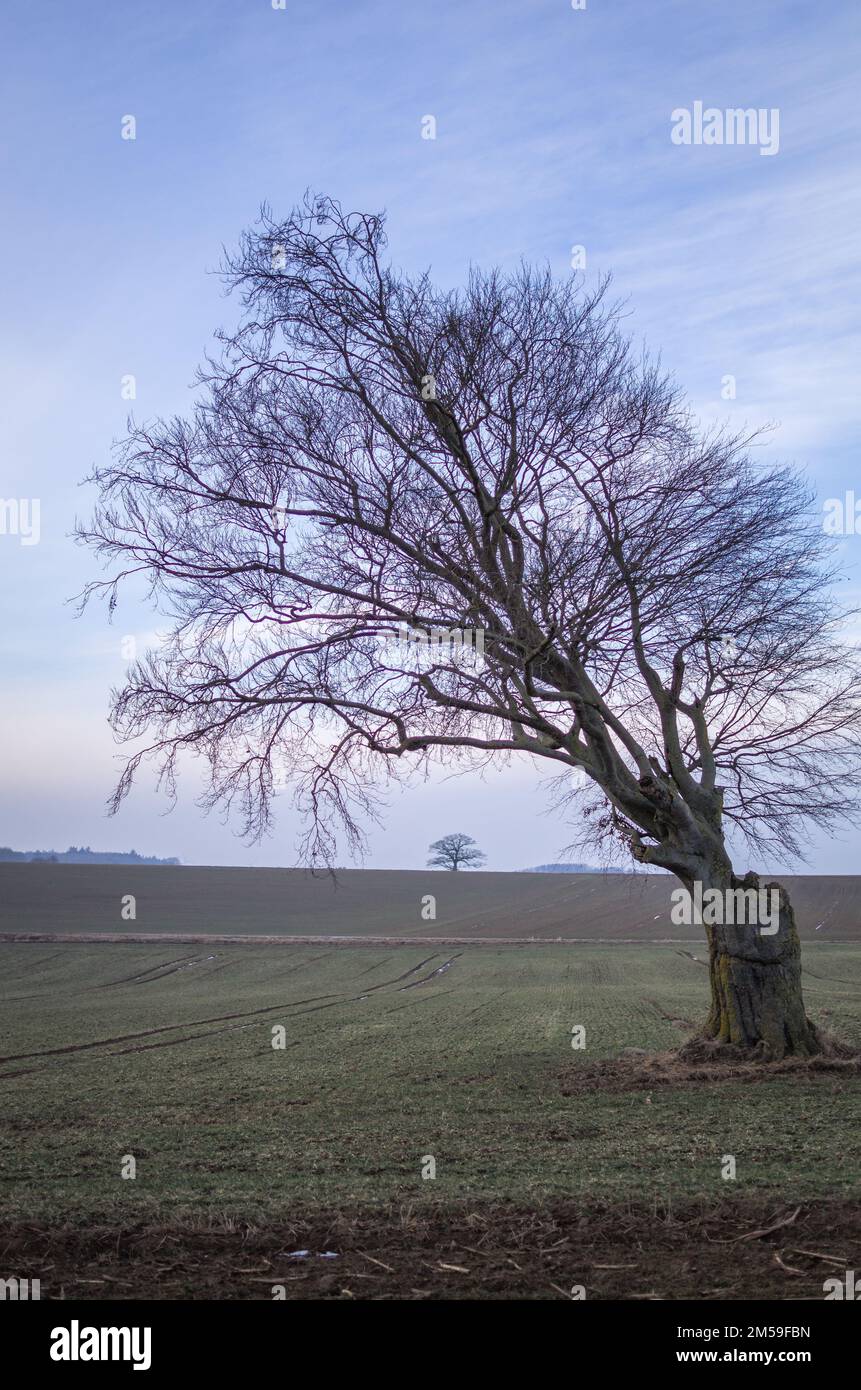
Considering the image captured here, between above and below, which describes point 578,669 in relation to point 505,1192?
above

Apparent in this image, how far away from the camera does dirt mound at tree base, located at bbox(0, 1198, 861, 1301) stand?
5316 millimetres

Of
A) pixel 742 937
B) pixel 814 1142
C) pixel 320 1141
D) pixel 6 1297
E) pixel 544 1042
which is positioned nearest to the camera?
pixel 6 1297

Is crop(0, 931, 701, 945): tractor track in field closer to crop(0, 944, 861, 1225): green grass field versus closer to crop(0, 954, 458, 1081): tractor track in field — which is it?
crop(0, 954, 458, 1081): tractor track in field

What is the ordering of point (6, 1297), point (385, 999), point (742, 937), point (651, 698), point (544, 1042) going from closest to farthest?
point (6, 1297), point (742, 937), point (651, 698), point (544, 1042), point (385, 999)

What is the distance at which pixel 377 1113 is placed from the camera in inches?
434

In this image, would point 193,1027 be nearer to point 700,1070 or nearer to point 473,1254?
point 700,1070

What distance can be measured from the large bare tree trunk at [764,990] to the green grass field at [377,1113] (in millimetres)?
896

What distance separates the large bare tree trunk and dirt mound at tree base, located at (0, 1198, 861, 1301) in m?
6.30

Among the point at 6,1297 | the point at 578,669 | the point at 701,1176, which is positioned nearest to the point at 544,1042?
the point at 578,669

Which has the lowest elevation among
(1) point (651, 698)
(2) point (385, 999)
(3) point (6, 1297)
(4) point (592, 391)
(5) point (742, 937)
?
(2) point (385, 999)

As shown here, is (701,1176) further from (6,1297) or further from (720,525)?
(720,525)

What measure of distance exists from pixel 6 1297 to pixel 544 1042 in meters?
13.1

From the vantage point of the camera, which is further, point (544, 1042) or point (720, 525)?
point (544, 1042)

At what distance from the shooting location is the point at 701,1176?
24.9ft
